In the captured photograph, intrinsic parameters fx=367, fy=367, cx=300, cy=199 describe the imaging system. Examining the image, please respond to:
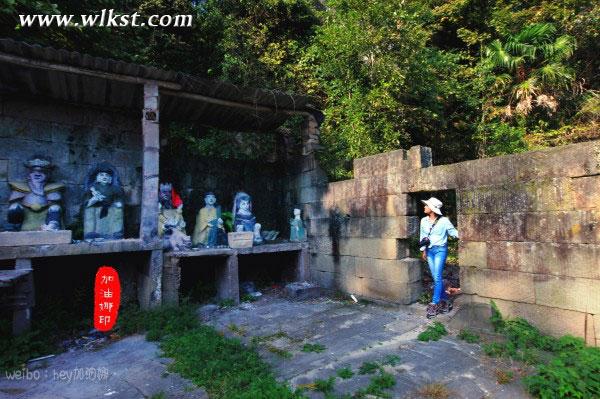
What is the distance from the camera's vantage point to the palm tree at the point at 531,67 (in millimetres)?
9148

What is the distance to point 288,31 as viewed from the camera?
36.8ft

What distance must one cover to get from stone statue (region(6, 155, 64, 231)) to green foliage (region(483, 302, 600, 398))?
22.1ft

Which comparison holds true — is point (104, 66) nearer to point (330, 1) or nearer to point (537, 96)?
point (330, 1)

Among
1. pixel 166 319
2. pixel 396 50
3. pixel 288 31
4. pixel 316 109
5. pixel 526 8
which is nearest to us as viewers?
pixel 166 319

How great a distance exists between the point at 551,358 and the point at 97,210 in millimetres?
6683

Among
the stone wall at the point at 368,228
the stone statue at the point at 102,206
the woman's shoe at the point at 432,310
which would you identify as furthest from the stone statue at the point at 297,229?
the stone statue at the point at 102,206

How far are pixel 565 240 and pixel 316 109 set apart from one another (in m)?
5.33

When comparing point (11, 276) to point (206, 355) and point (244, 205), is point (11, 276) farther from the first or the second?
point (244, 205)

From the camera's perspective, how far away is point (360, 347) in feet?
14.8

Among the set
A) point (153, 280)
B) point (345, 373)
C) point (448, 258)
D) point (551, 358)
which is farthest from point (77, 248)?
point (448, 258)

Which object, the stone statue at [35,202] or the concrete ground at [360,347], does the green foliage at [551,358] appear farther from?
the stone statue at [35,202]

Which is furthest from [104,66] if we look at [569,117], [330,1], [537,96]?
[569,117]

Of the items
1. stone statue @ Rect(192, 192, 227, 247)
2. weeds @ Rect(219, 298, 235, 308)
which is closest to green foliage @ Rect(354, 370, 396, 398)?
weeds @ Rect(219, 298, 235, 308)

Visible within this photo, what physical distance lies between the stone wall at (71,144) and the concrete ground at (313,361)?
10.7 feet
